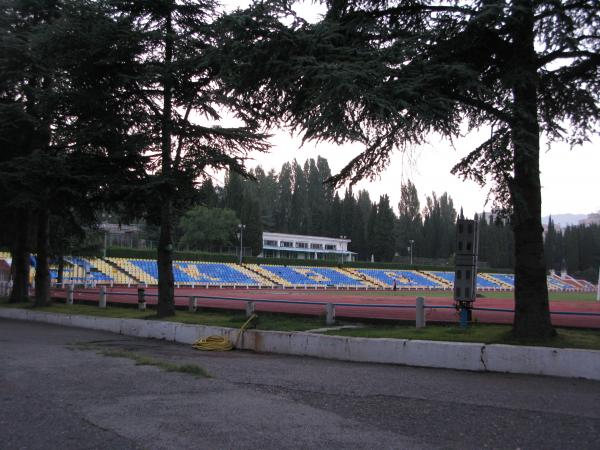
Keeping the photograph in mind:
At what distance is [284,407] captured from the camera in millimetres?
6633

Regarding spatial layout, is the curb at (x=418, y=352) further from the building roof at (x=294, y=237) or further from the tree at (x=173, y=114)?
the building roof at (x=294, y=237)

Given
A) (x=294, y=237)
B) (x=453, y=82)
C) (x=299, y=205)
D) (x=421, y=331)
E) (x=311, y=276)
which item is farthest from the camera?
(x=299, y=205)

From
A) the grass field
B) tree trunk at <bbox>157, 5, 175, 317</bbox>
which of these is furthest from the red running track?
tree trunk at <bbox>157, 5, 175, 317</bbox>

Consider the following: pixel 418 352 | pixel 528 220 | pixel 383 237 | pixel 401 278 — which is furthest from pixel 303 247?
pixel 528 220

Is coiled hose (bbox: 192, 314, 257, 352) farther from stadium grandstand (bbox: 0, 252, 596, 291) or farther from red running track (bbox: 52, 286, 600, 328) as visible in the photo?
stadium grandstand (bbox: 0, 252, 596, 291)

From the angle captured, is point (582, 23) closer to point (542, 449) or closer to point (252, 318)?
point (542, 449)

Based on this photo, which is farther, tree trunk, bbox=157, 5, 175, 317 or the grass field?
tree trunk, bbox=157, 5, 175, 317

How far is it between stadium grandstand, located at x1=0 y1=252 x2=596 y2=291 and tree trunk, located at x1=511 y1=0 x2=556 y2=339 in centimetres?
3775

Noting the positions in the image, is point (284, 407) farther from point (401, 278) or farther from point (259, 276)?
point (401, 278)

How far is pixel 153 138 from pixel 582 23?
12090mm

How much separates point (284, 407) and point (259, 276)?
188ft

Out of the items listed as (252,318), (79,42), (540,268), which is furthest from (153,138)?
(540,268)

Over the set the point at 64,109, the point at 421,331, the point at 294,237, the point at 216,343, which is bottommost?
the point at 216,343

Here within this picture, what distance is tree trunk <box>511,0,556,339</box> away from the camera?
32.1 ft
